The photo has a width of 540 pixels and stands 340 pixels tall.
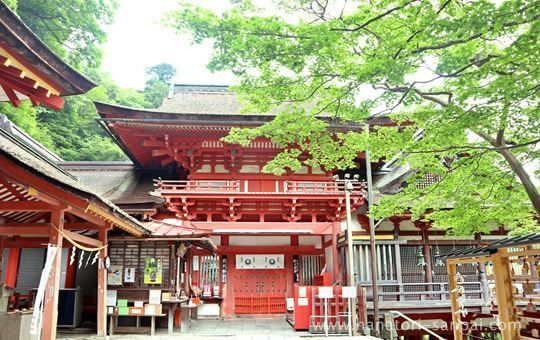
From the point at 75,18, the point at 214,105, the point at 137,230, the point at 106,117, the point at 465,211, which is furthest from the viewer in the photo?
the point at 75,18

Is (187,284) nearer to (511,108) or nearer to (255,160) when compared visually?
(255,160)

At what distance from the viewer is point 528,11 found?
12.9 ft

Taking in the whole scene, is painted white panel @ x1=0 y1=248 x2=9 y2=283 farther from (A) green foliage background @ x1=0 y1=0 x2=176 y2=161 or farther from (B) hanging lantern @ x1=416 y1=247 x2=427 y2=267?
(B) hanging lantern @ x1=416 y1=247 x2=427 y2=267

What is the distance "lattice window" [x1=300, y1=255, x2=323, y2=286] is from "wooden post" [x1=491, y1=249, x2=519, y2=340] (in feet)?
26.9

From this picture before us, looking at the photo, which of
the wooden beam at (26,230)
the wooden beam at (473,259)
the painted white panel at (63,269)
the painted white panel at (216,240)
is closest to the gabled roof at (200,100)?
the painted white panel at (216,240)

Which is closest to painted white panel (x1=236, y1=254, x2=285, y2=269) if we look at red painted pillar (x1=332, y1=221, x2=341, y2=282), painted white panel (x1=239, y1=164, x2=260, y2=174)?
red painted pillar (x1=332, y1=221, x2=341, y2=282)

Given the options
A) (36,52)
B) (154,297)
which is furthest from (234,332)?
(36,52)

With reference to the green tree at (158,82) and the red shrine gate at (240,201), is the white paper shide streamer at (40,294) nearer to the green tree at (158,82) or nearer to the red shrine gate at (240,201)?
the red shrine gate at (240,201)

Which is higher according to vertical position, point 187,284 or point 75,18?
point 75,18

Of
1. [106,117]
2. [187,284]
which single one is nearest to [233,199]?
[187,284]

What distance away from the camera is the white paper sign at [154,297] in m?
10.2

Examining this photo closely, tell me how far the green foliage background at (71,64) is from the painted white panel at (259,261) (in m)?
12.0

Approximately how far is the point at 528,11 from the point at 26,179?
20.9 ft

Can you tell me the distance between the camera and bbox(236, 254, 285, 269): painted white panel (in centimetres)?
1409
